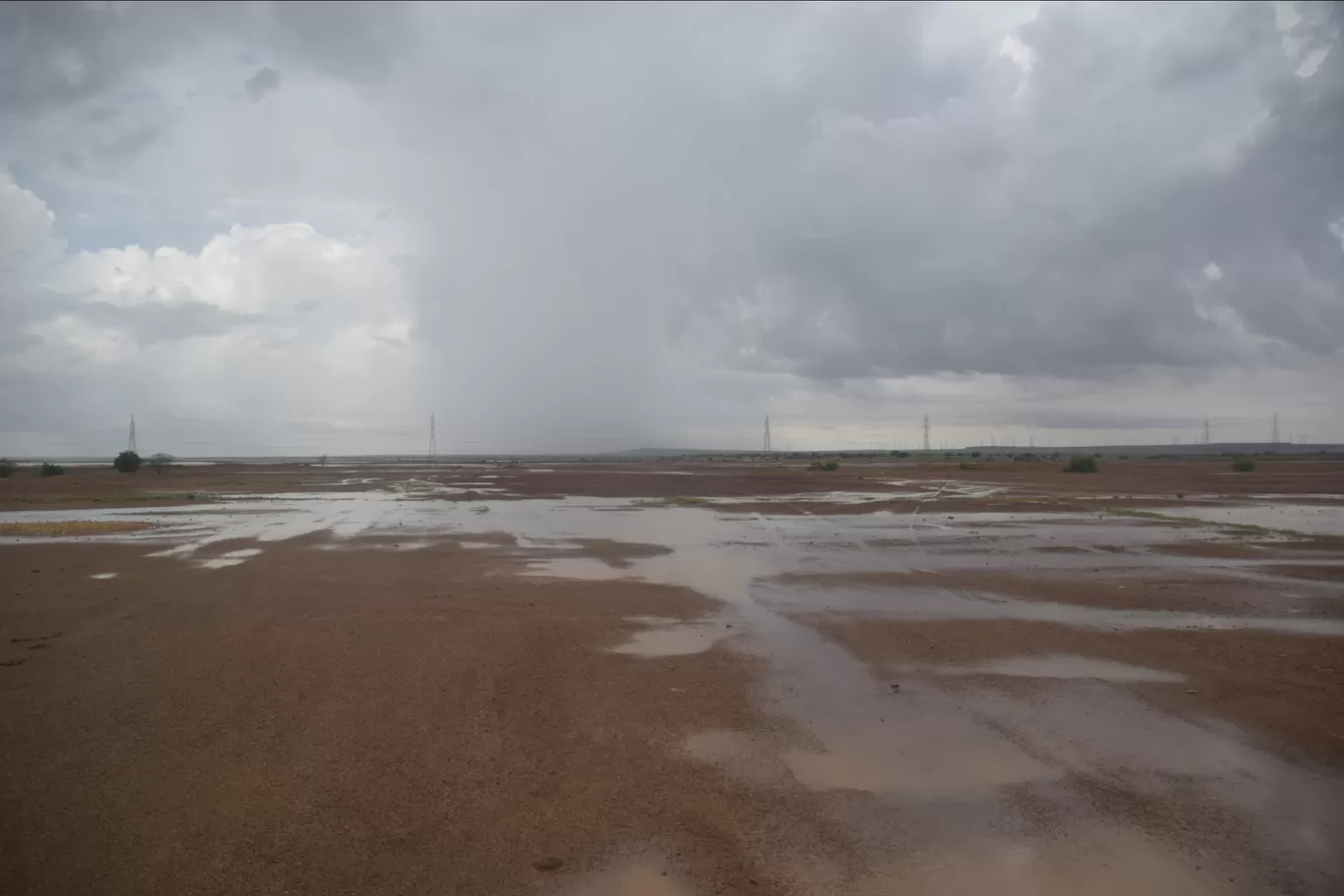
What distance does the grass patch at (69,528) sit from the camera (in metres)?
25.0

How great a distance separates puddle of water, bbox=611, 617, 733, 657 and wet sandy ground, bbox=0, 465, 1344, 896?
0.08 m

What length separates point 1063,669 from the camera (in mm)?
9680

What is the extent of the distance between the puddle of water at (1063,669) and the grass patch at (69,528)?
27.3 metres

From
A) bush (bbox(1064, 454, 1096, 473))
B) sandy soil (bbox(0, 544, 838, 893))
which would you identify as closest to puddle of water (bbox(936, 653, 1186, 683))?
sandy soil (bbox(0, 544, 838, 893))

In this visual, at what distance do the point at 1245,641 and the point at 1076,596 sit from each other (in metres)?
3.45

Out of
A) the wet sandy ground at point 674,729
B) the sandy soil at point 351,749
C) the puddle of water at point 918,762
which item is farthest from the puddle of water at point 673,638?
the puddle of water at point 918,762

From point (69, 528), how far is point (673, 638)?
26.1m

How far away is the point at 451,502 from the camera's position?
129 ft

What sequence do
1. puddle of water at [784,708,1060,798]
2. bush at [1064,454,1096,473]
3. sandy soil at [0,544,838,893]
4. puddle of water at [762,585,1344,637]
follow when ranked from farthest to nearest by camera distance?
1. bush at [1064,454,1096,473]
2. puddle of water at [762,585,1344,637]
3. puddle of water at [784,708,1060,798]
4. sandy soil at [0,544,838,893]

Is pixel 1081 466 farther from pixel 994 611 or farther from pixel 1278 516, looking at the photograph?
pixel 994 611

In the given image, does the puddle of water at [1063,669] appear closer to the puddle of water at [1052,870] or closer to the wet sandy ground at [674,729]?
the wet sandy ground at [674,729]

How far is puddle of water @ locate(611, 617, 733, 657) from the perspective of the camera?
1062 centimetres

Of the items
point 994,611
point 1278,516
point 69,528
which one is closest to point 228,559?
point 69,528

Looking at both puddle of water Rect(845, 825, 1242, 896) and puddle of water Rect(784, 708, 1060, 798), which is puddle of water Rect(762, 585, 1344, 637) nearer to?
puddle of water Rect(784, 708, 1060, 798)
